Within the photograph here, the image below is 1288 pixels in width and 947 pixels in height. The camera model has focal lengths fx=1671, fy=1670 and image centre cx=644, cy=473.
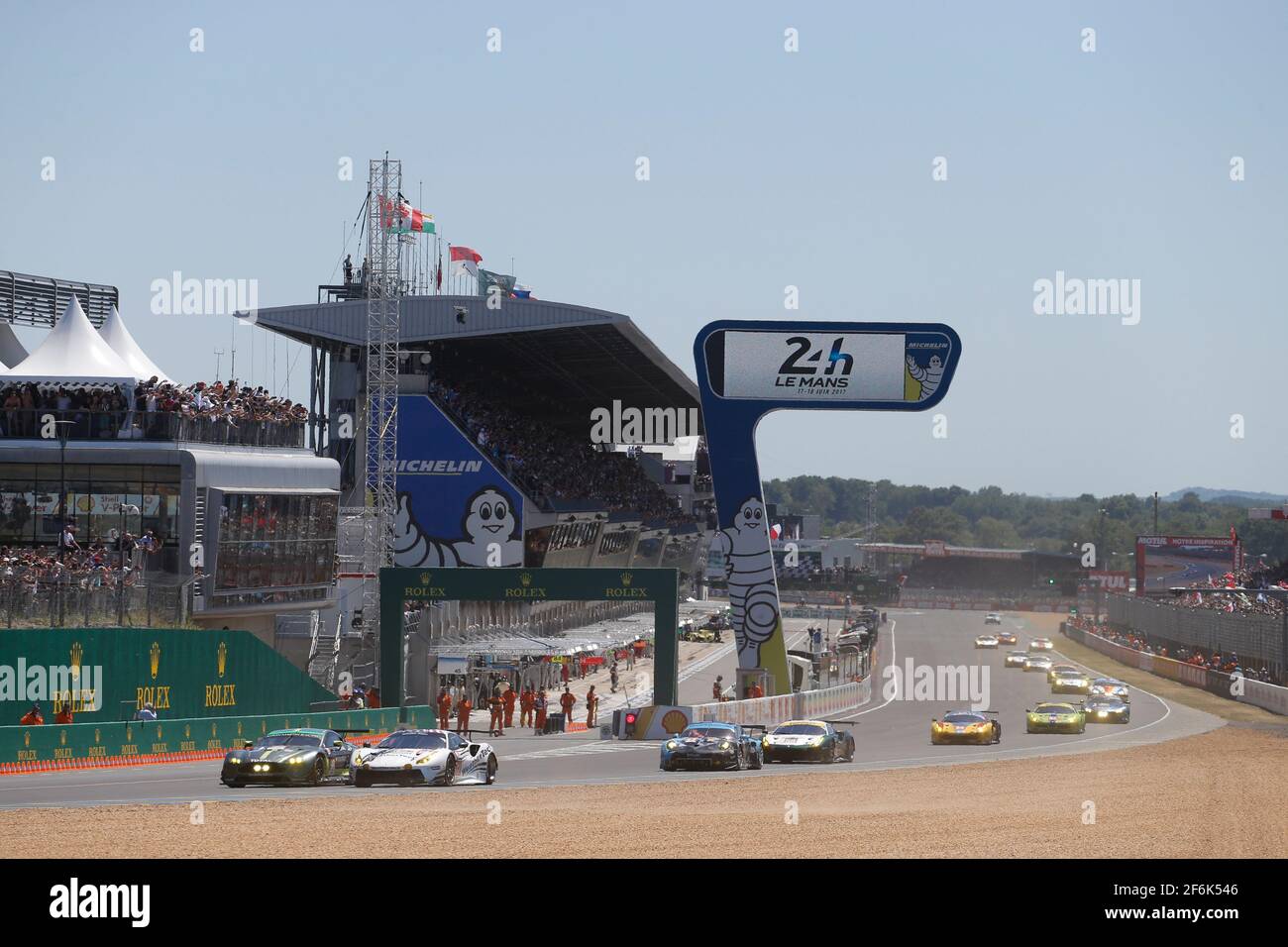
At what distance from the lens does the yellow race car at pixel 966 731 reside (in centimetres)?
3994

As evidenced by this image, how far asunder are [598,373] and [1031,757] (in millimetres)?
56272

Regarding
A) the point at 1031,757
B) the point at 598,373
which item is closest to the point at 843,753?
the point at 1031,757

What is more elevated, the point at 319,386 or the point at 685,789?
the point at 319,386


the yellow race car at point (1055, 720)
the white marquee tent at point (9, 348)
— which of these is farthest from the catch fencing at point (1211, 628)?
the white marquee tent at point (9, 348)

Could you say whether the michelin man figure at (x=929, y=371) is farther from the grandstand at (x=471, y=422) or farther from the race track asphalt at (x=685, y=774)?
the grandstand at (x=471, y=422)

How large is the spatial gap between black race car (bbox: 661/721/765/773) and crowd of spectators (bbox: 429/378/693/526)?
43748mm

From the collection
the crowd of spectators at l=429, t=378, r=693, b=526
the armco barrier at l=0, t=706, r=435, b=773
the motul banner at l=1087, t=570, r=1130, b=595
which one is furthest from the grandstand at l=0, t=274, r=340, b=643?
the motul banner at l=1087, t=570, r=1130, b=595

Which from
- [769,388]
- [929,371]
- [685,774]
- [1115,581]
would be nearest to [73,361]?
[769,388]

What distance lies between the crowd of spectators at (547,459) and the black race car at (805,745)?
1644 inches

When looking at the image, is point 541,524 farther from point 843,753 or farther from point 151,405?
point 843,753

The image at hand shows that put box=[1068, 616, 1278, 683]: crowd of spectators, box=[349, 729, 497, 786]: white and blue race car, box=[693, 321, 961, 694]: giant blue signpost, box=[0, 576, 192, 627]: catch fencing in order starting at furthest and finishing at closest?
box=[1068, 616, 1278, 683]: crowd of spectators, box=[693, 321, 961, 694]: giant blue signpost, box=[0, 576, 192, 627]: catch fencing, box=[349, 729, 497, 786]: white and blue race car

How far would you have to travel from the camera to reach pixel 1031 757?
35.2 meters

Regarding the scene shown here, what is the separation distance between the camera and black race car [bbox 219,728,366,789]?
26.0m

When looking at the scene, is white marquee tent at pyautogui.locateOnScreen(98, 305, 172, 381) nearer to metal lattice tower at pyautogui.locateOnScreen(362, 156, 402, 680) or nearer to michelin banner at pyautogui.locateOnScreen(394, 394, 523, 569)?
metal lattice tower at pyautogui.locateOnScreen(362, 156, 402, 680)
